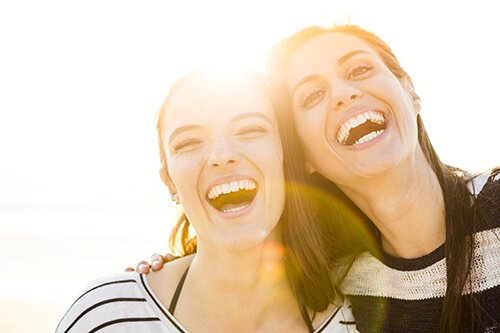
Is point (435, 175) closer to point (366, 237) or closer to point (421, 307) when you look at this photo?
point (366, 237)

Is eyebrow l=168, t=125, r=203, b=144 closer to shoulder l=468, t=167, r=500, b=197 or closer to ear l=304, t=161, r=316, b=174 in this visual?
ear l=304, t=161, r=316, b=174

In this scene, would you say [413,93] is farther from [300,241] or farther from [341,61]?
[300,241]

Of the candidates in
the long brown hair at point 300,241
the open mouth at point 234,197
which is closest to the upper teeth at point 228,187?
the open mouth at point 234,197

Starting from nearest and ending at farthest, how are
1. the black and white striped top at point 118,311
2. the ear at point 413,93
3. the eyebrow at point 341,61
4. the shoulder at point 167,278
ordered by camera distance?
the black and white striped top at point 118,311 < the shoulder at point 167,278 < the eyebrow at point 341,61 < the ear at point 413,93

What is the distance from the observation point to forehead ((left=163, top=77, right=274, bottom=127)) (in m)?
2.85

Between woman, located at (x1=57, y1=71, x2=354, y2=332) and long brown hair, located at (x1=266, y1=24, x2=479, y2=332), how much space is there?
0.33 meters

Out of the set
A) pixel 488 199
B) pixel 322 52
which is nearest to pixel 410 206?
pixel 488 199

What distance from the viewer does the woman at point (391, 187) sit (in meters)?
2.89

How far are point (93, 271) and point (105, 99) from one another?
18.1m

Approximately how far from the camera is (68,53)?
35.2 metres

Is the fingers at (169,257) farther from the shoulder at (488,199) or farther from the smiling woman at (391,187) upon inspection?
the shoulder at (488,199)

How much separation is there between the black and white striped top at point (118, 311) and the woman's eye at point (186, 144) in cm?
82

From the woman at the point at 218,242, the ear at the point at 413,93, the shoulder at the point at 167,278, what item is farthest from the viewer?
the ear at the point at 413,93

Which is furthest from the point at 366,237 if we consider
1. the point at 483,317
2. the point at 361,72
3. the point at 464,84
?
the point at 464,84
